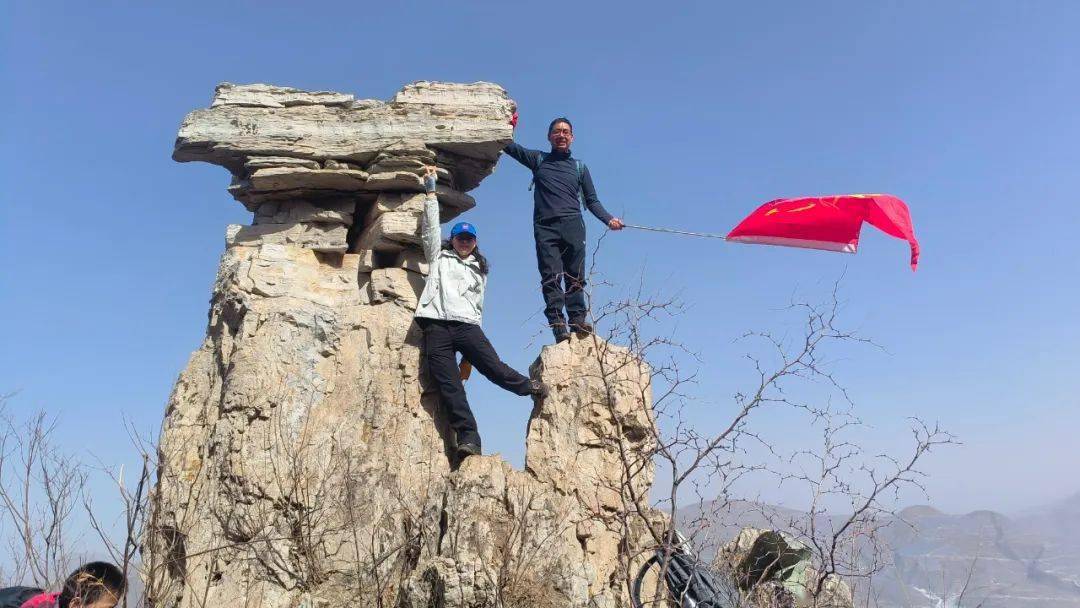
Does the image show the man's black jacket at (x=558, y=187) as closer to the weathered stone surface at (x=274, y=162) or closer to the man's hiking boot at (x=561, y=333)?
the man's hiking boot at (x=561, y=333)

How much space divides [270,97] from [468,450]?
15.2 ft

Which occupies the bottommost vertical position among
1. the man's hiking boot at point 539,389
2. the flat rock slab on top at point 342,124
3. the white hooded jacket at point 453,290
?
the man's hiking boot at point 539,389

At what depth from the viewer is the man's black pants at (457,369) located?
22.4 ft

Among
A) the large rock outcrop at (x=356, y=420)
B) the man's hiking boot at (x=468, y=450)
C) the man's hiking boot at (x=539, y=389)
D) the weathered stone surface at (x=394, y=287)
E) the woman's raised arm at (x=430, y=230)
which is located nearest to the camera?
the large rock outcrop at (x=356, y=420)

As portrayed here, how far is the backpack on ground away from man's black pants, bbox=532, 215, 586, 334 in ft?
14.6

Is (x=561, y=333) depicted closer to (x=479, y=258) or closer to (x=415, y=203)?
(x=479, y=258)

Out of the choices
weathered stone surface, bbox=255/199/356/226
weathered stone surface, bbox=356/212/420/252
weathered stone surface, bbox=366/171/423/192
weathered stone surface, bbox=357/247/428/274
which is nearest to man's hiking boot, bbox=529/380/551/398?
weathered stone surface, bbox=357/247/428/274

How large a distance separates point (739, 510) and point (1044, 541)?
237 ft

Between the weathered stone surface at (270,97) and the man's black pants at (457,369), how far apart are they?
3026 mm

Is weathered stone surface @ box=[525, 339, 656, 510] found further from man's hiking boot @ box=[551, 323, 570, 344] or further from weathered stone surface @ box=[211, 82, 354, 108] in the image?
weathered stone surface @ box=[211, 82, 354, 108]

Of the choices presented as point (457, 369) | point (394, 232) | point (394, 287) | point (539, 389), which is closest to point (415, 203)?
point (394, 232)

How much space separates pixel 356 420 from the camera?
6.89m

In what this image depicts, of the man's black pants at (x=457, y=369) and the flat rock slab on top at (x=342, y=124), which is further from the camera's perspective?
the flat rock slab on top at (x=342, y=124)

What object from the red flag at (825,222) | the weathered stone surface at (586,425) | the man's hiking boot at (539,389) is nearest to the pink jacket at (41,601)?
the weathered stone surface at (586,425)
